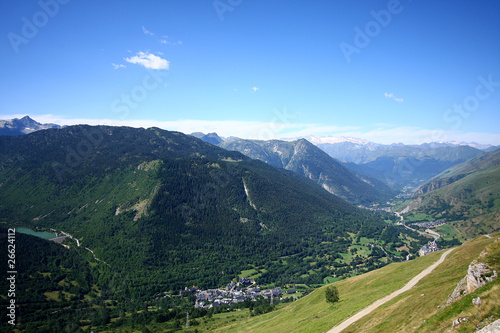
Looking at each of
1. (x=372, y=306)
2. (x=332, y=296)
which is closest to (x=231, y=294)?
(x=332, y=296)

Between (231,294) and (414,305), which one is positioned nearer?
(414,305)

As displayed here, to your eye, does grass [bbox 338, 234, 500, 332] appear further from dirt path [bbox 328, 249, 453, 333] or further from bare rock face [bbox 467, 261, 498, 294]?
bare rock face [bbox 467, 261, 498, 294]

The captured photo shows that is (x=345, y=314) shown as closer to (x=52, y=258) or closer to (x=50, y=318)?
(x=50, y=318)

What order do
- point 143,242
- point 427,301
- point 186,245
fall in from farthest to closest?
point 186,245
point 143,242
point 427,301

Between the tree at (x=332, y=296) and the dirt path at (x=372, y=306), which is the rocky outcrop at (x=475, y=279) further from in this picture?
the tree at (x=332, y=296)

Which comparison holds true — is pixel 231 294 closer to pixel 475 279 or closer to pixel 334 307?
pixel 334 307

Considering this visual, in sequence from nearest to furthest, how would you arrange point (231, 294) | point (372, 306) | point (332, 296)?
point (372, 306), point (332, 296), point (231, 294)

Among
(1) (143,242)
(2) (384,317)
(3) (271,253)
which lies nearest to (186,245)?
(1) (143,242)
